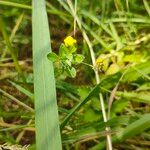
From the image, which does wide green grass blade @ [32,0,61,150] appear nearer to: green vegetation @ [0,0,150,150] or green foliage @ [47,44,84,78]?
green vegetation @ [0,0,150,150]

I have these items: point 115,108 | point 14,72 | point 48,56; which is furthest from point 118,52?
point 48,56

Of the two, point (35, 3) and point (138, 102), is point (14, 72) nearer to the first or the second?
point (138, 102)

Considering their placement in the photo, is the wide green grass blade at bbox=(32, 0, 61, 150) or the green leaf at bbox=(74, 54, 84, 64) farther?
the green leaf at bbox=(74, 54, 84, 64)

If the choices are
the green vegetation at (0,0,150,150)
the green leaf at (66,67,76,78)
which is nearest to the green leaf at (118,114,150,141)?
the green vegetation at (0,0,150,150)

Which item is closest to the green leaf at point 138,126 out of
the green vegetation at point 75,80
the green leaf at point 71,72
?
the green vegetation at point 75,80

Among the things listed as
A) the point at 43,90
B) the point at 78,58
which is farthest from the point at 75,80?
the point at 43,90

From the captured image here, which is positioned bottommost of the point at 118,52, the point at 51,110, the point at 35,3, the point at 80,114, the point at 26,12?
the point at 51,110

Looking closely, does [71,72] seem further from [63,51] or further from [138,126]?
[138,126]
